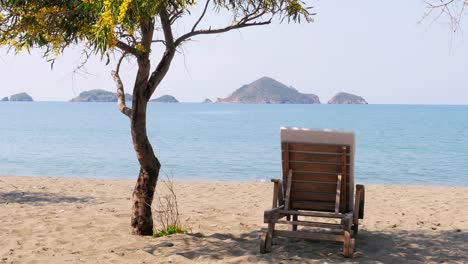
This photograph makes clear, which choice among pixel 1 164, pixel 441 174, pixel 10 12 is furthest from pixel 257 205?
pixel 1 164

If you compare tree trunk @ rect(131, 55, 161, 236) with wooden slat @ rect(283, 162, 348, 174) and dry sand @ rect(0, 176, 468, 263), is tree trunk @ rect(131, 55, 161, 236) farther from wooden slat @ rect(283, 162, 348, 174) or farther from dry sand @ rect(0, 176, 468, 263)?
wooden slat @ rect(283, 162, 348, 174)

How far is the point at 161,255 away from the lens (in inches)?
266

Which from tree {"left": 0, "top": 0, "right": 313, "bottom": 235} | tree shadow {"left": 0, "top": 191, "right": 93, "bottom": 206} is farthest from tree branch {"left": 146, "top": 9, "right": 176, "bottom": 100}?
tree shadow {"left": 0, "top": 191, "right": 93, "bottom": 206}

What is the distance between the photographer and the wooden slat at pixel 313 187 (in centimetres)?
702

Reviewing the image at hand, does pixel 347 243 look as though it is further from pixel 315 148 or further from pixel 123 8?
pixel 123 8

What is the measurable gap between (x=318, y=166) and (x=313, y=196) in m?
0.42

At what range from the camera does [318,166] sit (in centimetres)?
691

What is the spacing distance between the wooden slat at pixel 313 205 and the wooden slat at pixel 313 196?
0.15 ft

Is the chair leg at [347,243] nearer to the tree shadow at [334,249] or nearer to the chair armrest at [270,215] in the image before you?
the tree shadow at [334,249]

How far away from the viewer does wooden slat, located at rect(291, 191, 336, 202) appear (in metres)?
7.07

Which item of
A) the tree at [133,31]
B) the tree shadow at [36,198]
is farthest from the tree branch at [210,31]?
the tree shadow at [36,198]

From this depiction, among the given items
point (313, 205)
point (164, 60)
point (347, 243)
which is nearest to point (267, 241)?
point (313, 205)

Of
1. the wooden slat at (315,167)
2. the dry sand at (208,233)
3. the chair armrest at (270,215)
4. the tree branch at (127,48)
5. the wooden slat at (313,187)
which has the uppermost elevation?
the tree branch at (127,48)

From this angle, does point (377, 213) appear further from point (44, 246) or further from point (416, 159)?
point (416, 159)
